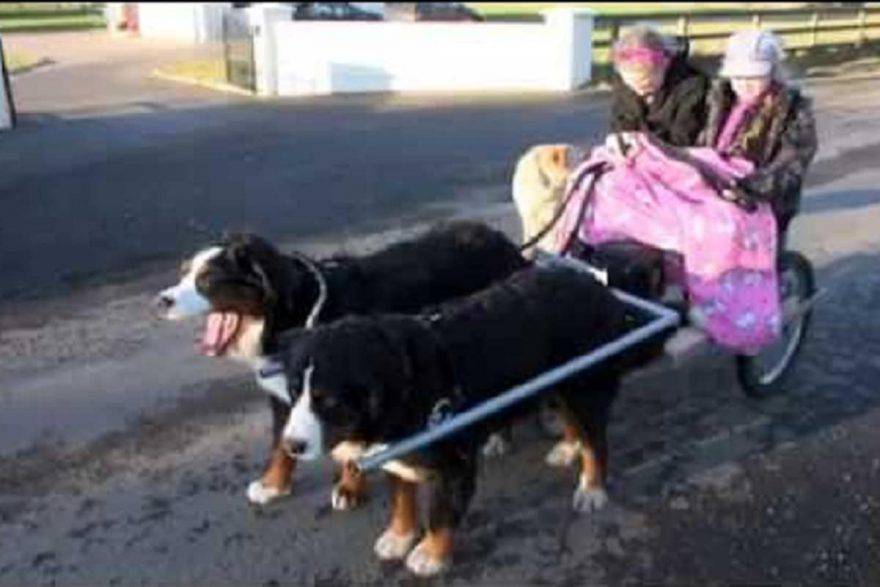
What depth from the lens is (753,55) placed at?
17.8 feet

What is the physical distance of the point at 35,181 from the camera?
12414mm

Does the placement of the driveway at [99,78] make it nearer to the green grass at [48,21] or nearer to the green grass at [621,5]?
the green grass at [48,21]

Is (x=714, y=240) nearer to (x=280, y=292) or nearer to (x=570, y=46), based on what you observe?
(x=280, y=292)

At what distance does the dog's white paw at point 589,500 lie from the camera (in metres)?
4.83

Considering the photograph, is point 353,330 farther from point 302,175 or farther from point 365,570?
point 302,175

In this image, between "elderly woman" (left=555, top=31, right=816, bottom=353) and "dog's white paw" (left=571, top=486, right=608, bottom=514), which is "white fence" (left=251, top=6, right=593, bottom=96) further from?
"dog's white paw" (left=571, top=486, right=608, bottom=514)

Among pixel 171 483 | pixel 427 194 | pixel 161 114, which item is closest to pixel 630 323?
pixel 171 483

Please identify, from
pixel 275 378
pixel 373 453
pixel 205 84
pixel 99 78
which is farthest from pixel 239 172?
pixel 99 78

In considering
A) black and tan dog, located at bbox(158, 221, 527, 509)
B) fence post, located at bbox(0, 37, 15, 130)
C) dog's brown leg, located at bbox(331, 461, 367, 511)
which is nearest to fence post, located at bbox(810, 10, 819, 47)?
fence post, located at bbox(0, 37, 15, 130)

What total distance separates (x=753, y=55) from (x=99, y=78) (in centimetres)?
2239

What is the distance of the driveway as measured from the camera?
64.8 feet

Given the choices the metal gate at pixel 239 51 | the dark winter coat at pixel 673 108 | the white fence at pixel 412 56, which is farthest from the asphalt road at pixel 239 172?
the dark winter coat at pixel 673 108

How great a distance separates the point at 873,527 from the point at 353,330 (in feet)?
8.15

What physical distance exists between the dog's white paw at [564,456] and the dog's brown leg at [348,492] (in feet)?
3.17
